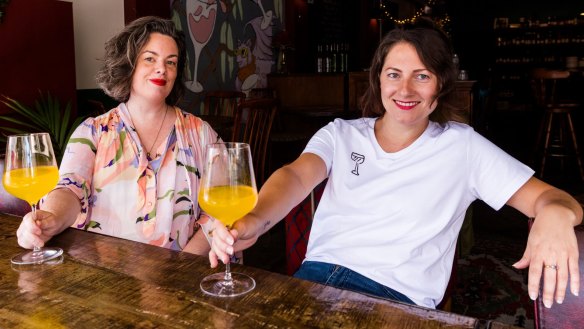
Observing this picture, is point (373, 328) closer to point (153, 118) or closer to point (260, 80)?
point (153, 118)

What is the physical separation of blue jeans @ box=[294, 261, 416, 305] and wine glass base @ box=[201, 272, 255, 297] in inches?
14.3

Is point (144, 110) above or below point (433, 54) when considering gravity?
below

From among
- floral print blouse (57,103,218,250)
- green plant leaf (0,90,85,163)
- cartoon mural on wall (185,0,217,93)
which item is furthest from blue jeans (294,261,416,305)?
cartoon mural on wall (185,0,217,93)

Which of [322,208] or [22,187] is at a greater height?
[22,187]

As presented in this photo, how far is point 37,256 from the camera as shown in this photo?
114 cm

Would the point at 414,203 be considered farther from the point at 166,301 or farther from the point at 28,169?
the point at 28,169

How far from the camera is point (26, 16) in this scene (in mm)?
3523

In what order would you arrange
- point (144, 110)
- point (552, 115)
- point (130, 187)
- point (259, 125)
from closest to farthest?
point (130, 187) < point (144, 110) < point (259, 125) < point (552, 115)

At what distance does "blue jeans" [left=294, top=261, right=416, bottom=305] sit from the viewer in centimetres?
136

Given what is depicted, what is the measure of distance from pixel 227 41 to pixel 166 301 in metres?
5.59

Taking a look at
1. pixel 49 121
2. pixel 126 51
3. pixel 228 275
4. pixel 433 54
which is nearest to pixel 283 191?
pixel 228 275

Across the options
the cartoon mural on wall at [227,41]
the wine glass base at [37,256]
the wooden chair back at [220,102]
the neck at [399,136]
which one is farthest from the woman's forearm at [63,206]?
the cartoon mural on wall at [227,41]

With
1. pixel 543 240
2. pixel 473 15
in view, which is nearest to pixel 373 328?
pixel 543 240

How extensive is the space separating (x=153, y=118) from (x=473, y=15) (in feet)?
35.3
